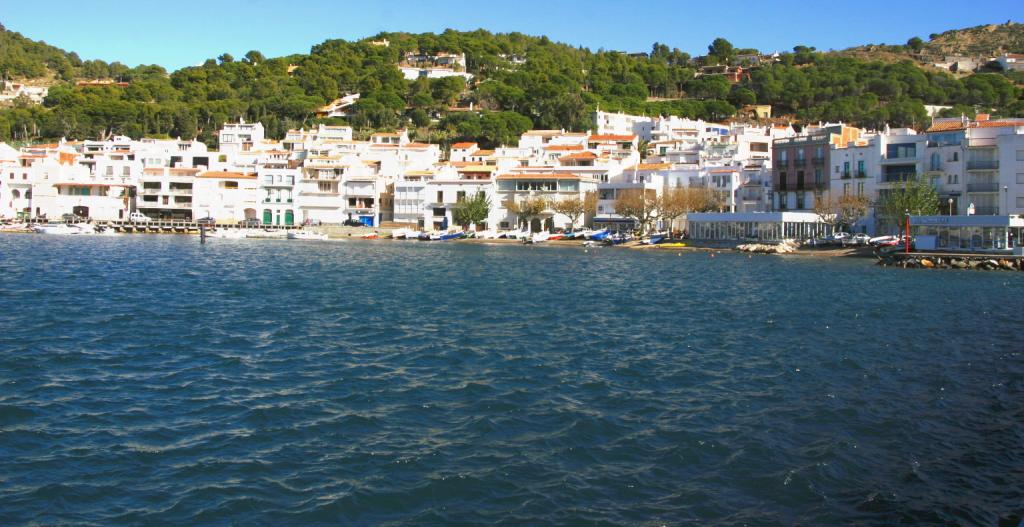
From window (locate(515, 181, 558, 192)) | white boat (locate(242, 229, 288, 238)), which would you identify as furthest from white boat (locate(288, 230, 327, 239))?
window (locate(515, 181, 558, 192))

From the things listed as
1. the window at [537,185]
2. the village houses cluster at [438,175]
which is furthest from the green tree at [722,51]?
the window at [537,185]

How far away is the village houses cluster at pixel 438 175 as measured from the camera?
63.2 metres

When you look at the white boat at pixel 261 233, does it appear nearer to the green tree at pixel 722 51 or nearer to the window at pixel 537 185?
the window at pixel 537 185

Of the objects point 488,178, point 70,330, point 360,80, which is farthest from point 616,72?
point 70,330

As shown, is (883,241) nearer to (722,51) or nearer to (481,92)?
(481,92)

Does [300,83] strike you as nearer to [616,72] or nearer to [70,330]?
[616,72]

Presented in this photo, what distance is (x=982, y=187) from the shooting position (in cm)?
5409

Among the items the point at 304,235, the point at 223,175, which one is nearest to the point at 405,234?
the point at 304,235

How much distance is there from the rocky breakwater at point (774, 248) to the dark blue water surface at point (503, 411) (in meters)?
28.0

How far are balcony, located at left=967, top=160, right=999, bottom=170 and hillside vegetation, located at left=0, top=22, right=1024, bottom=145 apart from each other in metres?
58.3

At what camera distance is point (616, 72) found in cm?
15538

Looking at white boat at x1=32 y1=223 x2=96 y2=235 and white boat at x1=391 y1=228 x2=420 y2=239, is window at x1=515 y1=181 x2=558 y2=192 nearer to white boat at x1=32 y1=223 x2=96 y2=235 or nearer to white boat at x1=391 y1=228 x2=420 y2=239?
white boat at x1=391 y1=228 x2=420 y2=239

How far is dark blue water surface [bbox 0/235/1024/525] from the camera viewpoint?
30.1ft

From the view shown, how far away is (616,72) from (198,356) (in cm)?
14542
